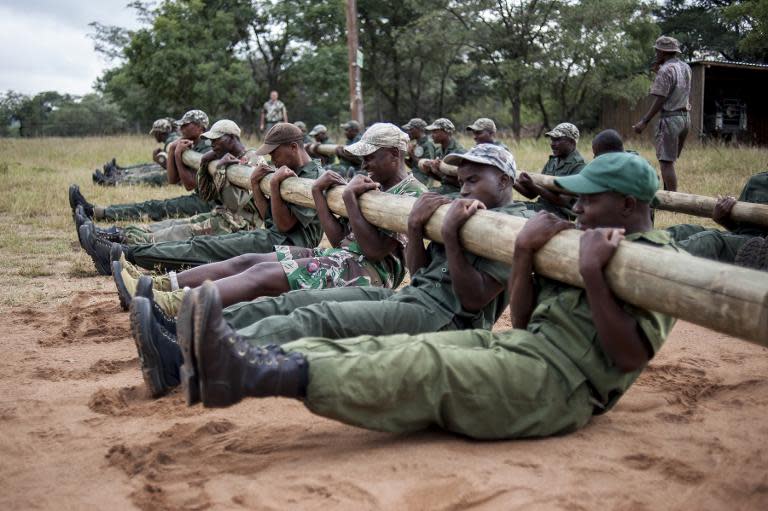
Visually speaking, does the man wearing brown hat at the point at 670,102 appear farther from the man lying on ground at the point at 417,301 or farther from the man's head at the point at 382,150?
the man lying on ground at the point at 417,301

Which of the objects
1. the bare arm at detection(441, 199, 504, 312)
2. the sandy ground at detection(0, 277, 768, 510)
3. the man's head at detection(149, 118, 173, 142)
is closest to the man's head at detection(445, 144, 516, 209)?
the bare arm at detection(441, 199, 504, 312)

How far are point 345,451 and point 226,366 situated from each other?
2.02 feet

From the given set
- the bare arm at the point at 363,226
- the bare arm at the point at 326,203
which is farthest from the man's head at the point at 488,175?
the bare arm at the point at 326,203

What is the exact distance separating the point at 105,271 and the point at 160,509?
15.3ft

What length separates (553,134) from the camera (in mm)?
8477

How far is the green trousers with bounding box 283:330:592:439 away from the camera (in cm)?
287

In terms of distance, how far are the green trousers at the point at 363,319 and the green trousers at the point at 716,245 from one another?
3.08m

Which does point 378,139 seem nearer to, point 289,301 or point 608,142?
point 289,301

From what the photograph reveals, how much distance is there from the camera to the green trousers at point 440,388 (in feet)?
9.42

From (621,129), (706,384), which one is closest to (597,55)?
(621,129)

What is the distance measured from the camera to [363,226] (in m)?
4.76

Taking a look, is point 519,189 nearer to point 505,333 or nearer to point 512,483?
point 505,333

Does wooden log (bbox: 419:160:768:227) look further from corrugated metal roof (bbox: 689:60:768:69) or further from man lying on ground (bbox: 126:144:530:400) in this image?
corrugated metal roof (bbox: 689:60:768:69)

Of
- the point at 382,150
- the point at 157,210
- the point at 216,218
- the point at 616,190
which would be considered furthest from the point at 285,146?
the point at 157,210
